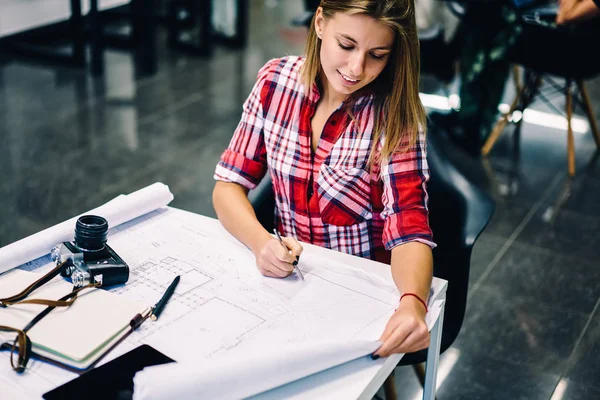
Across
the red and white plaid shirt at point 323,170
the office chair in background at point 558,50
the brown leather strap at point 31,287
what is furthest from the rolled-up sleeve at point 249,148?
the office chair in background at point 558,50

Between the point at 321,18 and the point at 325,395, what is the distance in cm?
78

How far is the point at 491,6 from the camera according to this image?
3740mm

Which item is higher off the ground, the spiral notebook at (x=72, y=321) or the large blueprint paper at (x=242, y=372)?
the large blueprint paper at (x=242, y=372)

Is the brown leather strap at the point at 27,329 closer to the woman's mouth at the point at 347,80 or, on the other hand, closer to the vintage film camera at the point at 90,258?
the vintage film camera at the point at 90,258

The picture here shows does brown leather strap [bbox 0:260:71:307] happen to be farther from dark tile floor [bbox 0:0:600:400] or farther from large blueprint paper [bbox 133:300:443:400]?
dark tile floor [bbox 0:0:600:400]

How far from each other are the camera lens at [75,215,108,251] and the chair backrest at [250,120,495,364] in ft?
1.83

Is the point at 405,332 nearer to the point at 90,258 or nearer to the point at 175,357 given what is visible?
the point at 175,357

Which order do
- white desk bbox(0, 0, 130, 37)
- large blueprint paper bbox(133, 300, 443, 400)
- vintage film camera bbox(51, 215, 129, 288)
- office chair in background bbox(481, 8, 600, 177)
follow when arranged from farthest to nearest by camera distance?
white desk bbox(0, 0, 130, 37) → office chair in background bbox(481, 8, 600, 177) → vintage film camera bbox(51, 215, 129, 288) → large blueprint paper bbox(133, 300, 443, 400)

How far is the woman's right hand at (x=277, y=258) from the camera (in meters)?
1.41

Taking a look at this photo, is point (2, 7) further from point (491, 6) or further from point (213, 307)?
point (213, 307)

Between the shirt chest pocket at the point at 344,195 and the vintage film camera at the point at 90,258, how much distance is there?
1.59ft

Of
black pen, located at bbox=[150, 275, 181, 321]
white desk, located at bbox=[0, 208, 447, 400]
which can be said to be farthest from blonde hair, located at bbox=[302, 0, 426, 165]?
black pen, located at bbox=[150, 275, 181, 321]

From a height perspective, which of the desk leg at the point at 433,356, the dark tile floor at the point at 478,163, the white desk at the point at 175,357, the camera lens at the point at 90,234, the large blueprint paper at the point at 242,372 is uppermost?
the camera lens at the point at 90,234

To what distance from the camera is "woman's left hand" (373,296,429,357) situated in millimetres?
1221
